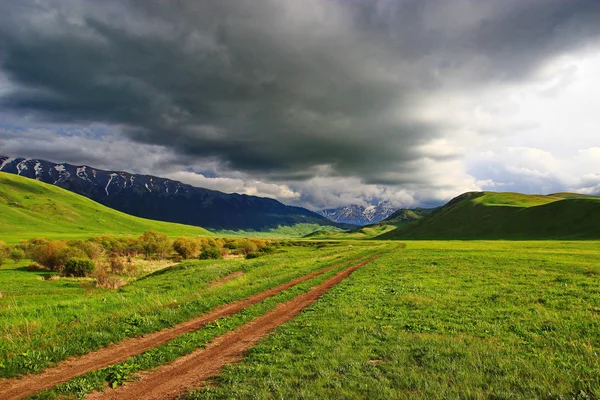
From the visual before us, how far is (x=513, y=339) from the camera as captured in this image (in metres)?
14.9

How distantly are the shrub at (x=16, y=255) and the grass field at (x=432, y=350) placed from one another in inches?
4247

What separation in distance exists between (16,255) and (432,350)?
119 m

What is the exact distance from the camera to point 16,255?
87688mm

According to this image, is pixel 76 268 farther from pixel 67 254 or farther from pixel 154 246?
pixel 154 246

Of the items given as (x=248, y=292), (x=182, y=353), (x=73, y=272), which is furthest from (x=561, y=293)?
(x=73, y=272)

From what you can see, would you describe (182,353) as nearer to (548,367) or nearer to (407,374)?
(407,374)

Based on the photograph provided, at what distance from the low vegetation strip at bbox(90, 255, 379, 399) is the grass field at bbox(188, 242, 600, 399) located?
983 mm

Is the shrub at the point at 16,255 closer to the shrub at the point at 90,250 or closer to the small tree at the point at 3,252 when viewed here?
the small tree at the point at 3,252

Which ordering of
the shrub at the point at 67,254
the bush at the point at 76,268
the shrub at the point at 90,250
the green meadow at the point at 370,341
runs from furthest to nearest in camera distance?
the shrub at the point at 90,250 → the shrub at the point at 67,254 → the bush at the point at 76,268 → the green meadow at the point at 370,341

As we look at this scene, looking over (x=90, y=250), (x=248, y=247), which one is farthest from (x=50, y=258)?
(x=248, y=247)

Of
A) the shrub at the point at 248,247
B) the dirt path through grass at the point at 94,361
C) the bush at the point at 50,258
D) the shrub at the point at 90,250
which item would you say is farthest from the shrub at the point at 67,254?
the dirt path through grass at the point at 94,361

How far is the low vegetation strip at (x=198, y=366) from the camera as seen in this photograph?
35.7ft

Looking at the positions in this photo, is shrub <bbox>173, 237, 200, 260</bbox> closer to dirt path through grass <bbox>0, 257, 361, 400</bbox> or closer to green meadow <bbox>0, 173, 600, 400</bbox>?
green meadow <bbox>0, 173, 600, 400</bbox>

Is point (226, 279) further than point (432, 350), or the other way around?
point (226, 279)
